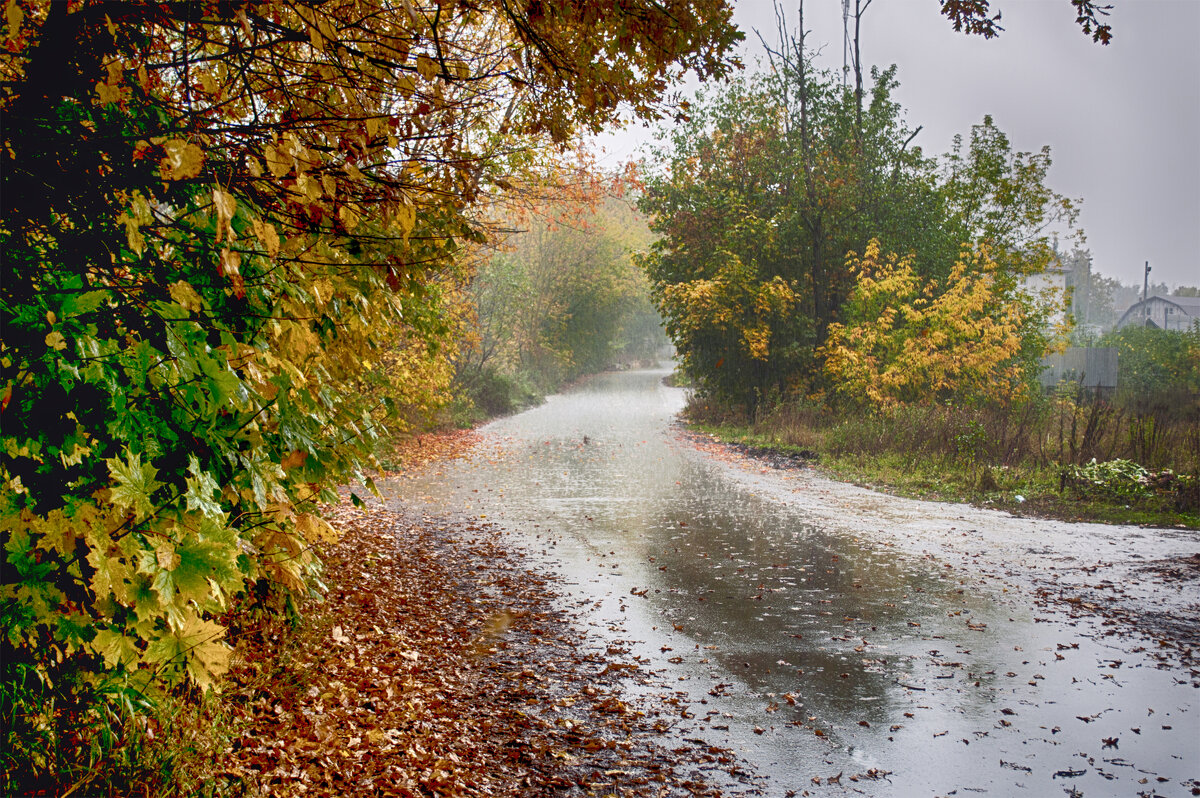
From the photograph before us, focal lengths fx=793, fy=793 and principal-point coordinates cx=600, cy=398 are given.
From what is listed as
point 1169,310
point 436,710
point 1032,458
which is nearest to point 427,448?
point 1032,458

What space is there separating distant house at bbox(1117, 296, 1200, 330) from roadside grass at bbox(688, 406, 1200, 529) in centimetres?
6555

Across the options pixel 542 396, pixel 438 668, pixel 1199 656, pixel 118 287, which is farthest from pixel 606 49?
pixel 542 396

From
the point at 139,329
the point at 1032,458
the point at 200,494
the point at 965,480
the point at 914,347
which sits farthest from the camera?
the point at 914,347

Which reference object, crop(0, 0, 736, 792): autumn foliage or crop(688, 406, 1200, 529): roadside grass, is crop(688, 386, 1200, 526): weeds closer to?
crop(688, 406, 1200, 529): roadside grass

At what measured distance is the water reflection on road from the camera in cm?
442

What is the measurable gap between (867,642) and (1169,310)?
84.3 metres

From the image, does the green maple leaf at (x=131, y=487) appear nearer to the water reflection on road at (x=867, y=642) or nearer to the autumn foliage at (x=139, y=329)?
the autumn foliage at (x=139, y=329)

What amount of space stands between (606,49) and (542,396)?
34.6 m

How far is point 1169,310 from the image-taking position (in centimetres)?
7306

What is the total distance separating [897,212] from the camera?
23.7 m

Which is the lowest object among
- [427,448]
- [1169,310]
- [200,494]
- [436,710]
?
[427,448]

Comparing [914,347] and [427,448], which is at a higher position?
[914,347]

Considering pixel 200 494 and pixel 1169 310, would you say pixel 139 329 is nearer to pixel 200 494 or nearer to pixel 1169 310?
pixel 200 494

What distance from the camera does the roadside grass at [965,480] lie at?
1138 cm
